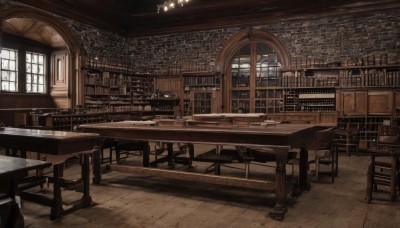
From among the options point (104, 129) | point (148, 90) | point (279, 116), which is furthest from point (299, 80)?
point (104, 129)

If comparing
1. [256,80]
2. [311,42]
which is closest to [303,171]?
[311,42]

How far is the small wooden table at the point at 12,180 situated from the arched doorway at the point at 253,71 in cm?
819

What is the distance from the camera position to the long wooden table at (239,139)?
11.3 feet

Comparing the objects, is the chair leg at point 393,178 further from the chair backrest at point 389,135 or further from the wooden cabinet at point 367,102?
the wooden cabinet at point 367,102

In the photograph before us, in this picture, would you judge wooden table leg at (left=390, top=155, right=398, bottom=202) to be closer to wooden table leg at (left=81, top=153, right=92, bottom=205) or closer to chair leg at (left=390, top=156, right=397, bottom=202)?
chair leg at (left=390, top=156, right=397, bottom=202)

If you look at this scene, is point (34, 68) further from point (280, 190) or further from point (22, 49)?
point (280, 190)

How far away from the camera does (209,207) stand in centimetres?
378

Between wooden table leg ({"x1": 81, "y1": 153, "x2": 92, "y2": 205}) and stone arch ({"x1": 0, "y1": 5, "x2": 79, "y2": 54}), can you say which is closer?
wooden table leg ({"x1": 81, "y1": 153, "x2": 92, "y2": 205})

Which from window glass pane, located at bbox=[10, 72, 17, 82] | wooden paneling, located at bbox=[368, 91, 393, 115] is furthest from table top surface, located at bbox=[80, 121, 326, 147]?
window glass pane, located at bbox=[10, 72, 17, 82]

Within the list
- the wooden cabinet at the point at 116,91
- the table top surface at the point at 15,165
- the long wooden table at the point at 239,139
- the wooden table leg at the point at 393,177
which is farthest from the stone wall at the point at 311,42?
the table top surface at the point at 15,165

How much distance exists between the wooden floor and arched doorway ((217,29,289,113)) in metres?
5.35

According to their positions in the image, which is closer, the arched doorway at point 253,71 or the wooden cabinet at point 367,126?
the wooden cabinet at point 367,126

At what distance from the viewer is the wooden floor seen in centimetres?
331

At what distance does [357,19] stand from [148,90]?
23.0ft
